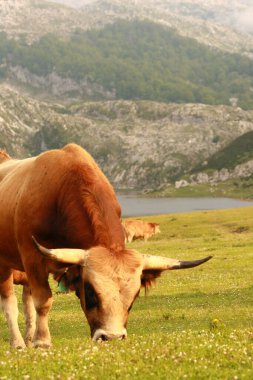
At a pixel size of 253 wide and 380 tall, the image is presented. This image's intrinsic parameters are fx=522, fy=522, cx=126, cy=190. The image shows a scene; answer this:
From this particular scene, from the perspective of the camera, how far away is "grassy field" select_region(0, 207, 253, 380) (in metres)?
9.29

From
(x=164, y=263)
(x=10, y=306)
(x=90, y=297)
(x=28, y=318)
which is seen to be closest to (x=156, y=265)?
(x=164, y=263)

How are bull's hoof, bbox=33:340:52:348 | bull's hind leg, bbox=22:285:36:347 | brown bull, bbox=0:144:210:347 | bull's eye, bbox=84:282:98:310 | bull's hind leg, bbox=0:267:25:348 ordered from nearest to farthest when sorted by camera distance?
brown bull, bbox=0:144:210:347 < bull's eye, bbox=84:282:98:310 < bull's hoof, bbox=33:340:52:348 < bull's hind leg, bbox=0:267:25:348 < bull's hind leg, bbox=22:285:36:347

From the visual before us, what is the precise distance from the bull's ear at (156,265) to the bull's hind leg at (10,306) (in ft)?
20.6

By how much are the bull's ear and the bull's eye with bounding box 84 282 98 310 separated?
130 centimetres

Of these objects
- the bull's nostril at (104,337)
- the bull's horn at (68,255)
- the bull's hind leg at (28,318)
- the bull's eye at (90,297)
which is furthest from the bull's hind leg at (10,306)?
the bull's nostril at (104,337)

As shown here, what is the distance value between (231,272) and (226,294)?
9.56 m

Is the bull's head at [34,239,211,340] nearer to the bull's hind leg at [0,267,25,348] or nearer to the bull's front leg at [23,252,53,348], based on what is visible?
the bull's front leg at [23,252,53,348]

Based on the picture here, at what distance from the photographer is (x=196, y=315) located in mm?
25609

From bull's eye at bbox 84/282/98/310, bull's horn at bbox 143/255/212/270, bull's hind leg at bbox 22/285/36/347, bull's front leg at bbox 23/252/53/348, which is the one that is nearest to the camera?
bull's eye at bbox 84/282/98/310

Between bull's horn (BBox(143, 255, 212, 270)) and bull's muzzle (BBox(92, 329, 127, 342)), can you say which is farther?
bull's horn (BBox(143, 255, 212, 270))

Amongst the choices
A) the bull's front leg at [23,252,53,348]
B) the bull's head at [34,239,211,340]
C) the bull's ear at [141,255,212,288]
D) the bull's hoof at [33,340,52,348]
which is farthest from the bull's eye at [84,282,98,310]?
the bull's hoof at [33,340,52,348]

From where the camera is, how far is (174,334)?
13445 mm

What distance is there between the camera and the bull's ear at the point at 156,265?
1135cm

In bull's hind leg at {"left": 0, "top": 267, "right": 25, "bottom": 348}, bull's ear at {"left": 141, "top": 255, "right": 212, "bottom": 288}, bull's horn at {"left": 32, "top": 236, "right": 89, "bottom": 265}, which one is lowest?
bull's hind leg at {"left": 0, "top": 267, "right": 25, "bottom": 348}
